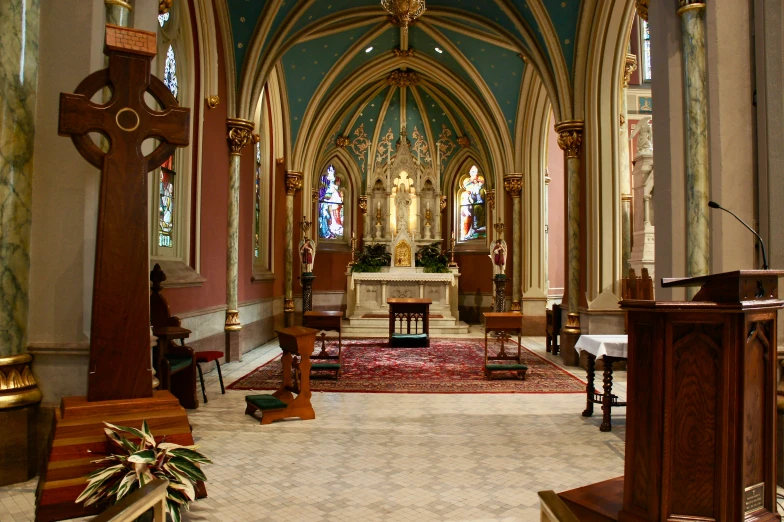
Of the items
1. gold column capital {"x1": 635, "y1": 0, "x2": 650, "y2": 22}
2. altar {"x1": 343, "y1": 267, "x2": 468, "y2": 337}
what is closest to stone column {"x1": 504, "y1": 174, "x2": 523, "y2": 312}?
altar {"x1": 343, "y1": 267, "x2": 468, "y2": 337}

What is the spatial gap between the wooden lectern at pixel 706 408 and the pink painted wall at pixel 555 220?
12873 millimetres

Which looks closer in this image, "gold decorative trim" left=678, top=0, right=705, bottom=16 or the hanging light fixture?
"gold decorative trim" left=678, top=0, right=705, bottom=16

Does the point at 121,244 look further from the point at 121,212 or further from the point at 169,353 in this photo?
the point at 169,353

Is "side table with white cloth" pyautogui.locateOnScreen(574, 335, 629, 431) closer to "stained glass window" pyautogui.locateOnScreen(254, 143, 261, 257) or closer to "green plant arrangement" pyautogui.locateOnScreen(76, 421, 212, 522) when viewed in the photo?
"green plant arrangement" pyautogui.locateOnScreen(76, 421, 212, 522)

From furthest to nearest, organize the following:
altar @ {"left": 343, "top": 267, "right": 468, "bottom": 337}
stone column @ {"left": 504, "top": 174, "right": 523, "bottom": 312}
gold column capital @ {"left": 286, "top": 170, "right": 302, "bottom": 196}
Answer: altar @ {"left": 343, "top": 267, "right": 468, "bottom": 337}, gold column capital @ {"left": 286, "top": 170, "right": 302, "bottom": 196}, stone column @ {"left": 504, "top": 174, "right": 523, "bottom": 312}

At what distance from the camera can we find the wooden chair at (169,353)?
17.4 ft

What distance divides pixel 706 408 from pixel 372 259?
14.9 m

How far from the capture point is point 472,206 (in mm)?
19406

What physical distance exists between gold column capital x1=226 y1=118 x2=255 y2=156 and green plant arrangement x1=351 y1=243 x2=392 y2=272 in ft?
24.0

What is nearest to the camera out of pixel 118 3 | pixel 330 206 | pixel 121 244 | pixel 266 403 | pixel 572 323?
pixel 121 244

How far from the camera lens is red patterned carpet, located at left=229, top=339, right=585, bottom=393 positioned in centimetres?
742

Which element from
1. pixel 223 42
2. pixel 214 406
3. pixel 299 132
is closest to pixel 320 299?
pixel 299 132

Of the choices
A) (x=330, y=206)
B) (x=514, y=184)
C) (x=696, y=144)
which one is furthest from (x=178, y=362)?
(x=330, y=206)

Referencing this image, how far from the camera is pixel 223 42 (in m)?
9.74
